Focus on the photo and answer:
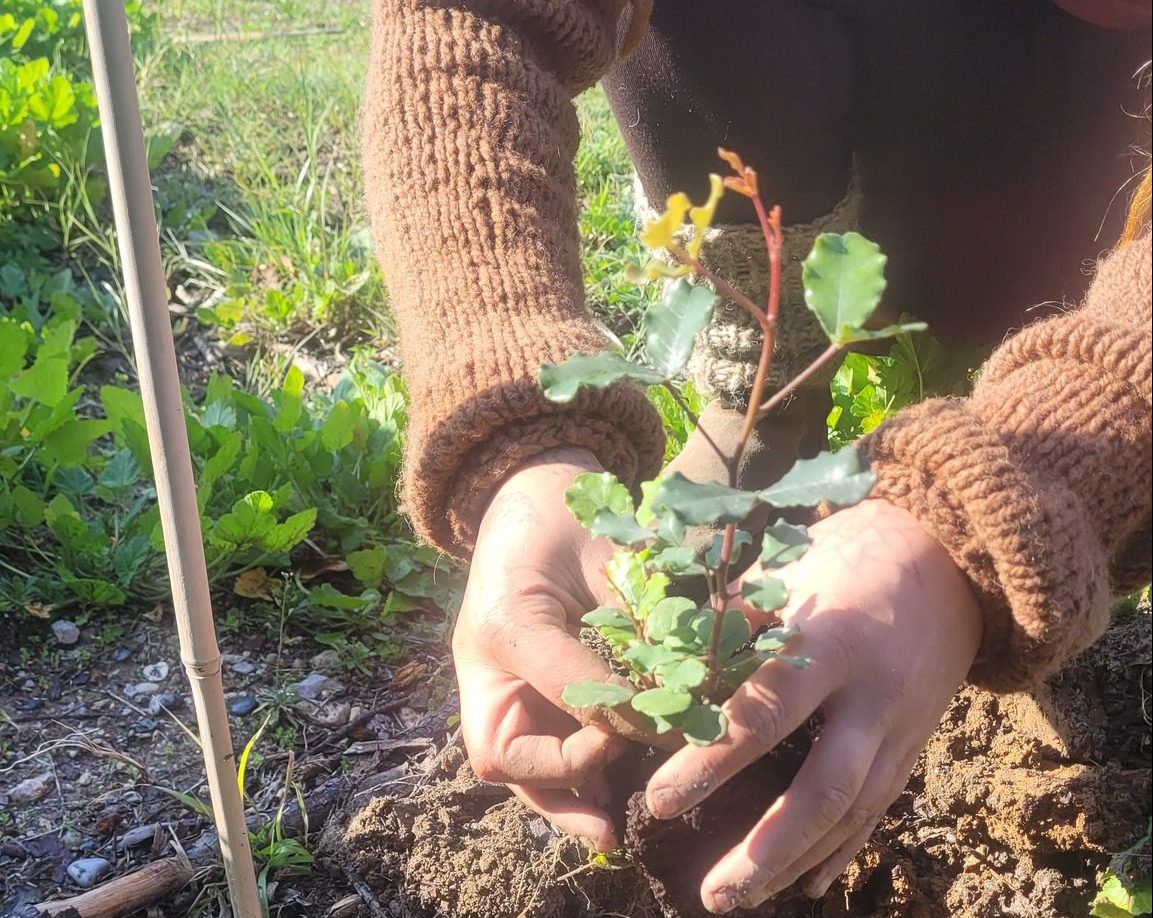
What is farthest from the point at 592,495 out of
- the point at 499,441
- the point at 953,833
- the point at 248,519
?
the point at 248,519

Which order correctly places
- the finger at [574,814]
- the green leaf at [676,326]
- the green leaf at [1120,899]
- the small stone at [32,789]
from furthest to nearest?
1. the small stone at [32,789]
2. the green leaf at [1120,899]
3. the finger at [574,814]
4. the green leaf at [676,326]

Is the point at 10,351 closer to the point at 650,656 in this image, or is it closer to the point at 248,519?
the point at 248,519

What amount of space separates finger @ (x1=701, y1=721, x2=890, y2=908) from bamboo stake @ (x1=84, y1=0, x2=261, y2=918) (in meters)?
0.53

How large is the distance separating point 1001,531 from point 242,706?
4.16 ft

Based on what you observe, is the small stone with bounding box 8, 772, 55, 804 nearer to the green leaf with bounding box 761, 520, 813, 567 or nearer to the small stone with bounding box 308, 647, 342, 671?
the small stone with bounding box 308, 647, 342, 671

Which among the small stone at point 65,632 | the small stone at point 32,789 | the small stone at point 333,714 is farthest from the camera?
the small stone at point 65,632

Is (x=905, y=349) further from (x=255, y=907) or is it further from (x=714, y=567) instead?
(x=255, y=907)

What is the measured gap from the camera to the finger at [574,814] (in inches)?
48.6

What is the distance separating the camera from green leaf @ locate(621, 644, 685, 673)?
109cm

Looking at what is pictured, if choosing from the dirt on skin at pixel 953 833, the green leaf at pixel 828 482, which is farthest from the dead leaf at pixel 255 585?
the green leaf at pixel 828 482

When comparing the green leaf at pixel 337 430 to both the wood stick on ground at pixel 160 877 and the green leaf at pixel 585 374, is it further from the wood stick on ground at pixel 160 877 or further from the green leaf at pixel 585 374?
the green leaf at pixel 585 374

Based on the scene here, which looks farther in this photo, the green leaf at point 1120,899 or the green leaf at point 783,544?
the green leaf at point 1120,899

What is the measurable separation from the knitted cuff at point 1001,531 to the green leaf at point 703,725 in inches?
11.7

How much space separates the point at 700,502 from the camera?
93 centimetres
